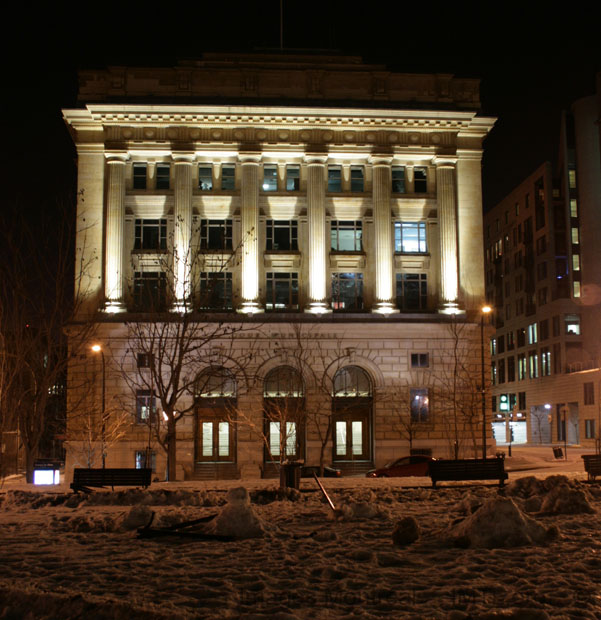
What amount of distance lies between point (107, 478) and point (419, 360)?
93.0ft

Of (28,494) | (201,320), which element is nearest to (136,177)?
(201,320)

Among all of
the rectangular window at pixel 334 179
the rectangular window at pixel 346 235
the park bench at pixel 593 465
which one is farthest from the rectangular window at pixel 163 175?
the park bench at pixel 593 465

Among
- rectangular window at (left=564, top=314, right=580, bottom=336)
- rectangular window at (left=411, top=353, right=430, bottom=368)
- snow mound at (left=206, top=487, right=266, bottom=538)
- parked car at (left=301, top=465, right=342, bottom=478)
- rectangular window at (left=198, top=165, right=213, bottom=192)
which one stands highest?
rectangular window at (left=198, top=165, right=213, bottom=192)

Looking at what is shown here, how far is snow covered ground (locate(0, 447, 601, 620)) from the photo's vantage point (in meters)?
9.71

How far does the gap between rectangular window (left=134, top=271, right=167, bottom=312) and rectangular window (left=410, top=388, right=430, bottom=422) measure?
1593 centimetres

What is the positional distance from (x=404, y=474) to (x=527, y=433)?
6193 centimetres

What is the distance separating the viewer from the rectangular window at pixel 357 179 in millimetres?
54281

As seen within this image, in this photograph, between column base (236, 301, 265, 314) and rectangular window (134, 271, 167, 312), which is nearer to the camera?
rectangular window (134, 271, 167, 312)

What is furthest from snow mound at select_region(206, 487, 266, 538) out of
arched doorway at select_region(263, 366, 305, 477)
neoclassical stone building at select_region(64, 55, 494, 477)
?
neoclassical stone building at select_region(64, 55, 494, 477)

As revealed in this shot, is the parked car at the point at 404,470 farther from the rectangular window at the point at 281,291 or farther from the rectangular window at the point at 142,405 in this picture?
the rectangular window at the point at 142,405

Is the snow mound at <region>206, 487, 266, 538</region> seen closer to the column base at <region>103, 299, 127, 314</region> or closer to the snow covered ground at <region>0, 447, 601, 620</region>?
the snow covered ground at <region>0, 447, 601, 620</region>

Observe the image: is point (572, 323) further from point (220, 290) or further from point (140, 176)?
point (140, 176)

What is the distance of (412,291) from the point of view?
53156 millimetres

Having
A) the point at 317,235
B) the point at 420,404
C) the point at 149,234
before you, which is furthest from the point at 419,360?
the point at 149,234
